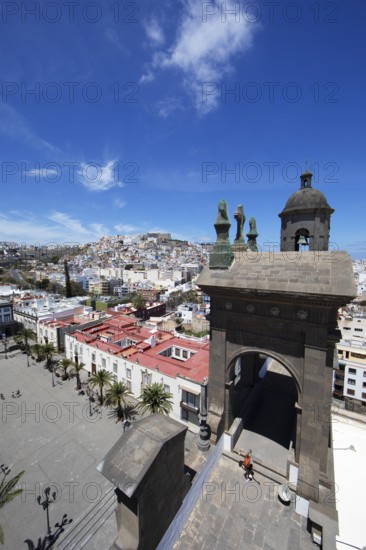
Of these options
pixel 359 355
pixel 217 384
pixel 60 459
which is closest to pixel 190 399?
pixel 60 459

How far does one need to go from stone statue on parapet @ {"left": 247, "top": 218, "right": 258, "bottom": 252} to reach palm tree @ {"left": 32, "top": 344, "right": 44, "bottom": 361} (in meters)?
36.7

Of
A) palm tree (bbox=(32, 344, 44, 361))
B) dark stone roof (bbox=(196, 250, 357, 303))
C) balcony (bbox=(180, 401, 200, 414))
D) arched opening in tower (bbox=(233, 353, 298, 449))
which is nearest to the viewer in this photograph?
dark stone roof (bbox=(196, 250, 357, 303))

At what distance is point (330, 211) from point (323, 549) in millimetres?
11857

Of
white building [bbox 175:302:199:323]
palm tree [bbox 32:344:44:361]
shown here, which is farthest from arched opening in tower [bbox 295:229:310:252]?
Result: white building [bbox 175:302:199:323]

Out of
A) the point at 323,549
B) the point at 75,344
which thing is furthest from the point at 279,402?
the point at 75,344

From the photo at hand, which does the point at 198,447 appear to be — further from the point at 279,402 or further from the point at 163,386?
the point at 163,386

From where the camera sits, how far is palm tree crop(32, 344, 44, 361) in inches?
1435

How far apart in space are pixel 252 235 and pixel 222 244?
159 inches

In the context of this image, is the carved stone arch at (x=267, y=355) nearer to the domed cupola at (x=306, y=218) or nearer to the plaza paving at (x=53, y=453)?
the domed cupola at (x=306, y=218)

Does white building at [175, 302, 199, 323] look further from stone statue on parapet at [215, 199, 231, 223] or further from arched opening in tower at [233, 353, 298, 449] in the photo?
stone statue on parapet at [215, 199, 231, 223]

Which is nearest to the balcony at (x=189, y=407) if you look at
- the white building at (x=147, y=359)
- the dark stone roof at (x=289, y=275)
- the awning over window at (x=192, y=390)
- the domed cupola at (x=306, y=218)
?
the white building at (x=147, y=359)

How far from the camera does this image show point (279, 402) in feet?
37.4

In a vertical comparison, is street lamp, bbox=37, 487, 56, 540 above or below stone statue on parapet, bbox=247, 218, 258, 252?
below

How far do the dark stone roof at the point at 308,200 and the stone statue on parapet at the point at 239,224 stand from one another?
322cm
